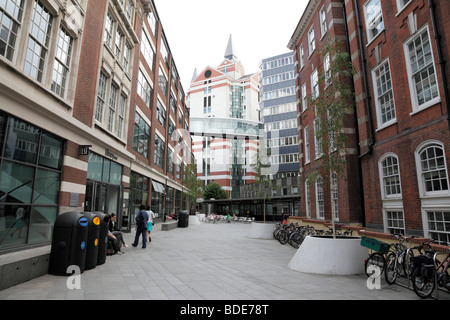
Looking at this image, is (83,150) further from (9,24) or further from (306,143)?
(306,143)

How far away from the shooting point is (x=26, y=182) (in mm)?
7797

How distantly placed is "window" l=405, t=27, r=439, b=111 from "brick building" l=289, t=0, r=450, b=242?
0.03 meters

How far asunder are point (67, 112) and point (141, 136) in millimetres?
10188

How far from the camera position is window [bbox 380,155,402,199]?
11.3 m

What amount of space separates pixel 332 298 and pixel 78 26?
40.3 ft

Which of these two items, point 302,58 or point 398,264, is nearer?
point 398,264

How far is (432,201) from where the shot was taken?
9.14 metres

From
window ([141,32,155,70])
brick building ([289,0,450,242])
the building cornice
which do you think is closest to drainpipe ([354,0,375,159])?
brick building ([289,0,450,242])

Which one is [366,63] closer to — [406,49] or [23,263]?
[406,49]

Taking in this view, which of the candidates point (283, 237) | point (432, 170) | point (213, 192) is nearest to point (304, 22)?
point (432, 170)

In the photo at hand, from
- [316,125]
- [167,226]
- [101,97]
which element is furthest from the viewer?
[167,226]

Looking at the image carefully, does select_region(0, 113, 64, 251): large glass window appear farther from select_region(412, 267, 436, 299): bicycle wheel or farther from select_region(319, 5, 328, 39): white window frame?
select_region(319, 5, 328, 39): white window frame
